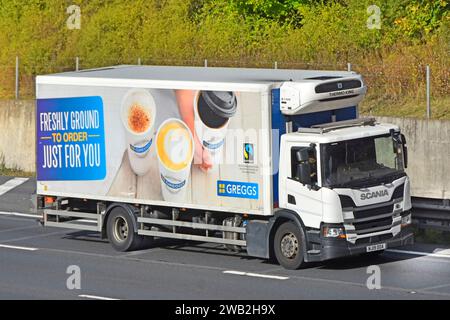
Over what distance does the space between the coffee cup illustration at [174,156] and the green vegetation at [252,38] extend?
9.26 metres

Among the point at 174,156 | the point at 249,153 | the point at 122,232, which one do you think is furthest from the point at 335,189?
the point at 122,232

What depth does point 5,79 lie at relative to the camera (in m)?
39.2

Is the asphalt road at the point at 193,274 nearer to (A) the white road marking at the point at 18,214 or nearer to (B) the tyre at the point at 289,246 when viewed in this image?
(B) the tyre at the point at 289,246

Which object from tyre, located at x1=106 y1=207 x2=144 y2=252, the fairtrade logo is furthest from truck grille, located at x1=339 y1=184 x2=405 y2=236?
tyre, located at x1=106 y1=207 x2=144 y2=252

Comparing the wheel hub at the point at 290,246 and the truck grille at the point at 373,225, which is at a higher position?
the truck grille at the point at 373,225

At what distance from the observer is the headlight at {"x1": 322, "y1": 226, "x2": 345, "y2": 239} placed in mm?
20219

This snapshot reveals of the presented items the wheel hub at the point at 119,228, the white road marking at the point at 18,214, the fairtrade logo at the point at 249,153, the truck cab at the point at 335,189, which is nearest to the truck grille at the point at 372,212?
the truck cab at the point at 335,189

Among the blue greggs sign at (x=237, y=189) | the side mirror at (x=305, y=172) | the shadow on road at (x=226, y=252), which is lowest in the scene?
the shadow on road at (x=226, y=252)

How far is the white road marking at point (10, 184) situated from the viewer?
3160cm

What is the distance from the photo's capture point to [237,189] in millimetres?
21203

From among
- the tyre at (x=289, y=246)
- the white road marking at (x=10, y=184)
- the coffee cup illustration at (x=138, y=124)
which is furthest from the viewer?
the white road marking at (x=10, y=184)

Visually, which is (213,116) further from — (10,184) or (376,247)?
(10,184)

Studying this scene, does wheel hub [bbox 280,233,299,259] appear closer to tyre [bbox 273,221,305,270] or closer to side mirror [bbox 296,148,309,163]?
tyre [bbox 273,221,305,270]

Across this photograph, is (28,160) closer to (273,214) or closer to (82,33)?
(82,33)
